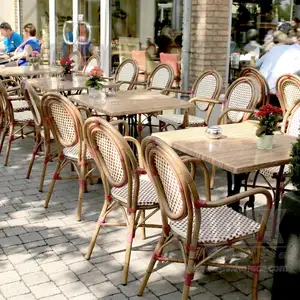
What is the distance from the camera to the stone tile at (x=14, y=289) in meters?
3.01

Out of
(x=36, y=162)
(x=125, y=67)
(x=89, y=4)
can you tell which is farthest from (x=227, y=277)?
(x=89, y=4)

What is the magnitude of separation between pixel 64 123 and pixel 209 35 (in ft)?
11.0

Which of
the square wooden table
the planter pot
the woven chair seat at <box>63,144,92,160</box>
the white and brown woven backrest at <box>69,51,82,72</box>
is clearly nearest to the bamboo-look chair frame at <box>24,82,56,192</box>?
the woven chair seat at <box>63,144,92,160</box>

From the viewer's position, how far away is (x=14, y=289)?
3057 mm

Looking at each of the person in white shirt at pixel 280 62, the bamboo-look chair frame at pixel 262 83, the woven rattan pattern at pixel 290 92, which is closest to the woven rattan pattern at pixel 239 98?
the woven rattan pattern at pixel 290 92

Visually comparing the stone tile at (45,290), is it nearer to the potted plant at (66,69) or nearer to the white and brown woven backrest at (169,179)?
the white and brown woven backrest at (169,179)

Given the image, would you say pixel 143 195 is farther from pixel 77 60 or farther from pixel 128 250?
pixel 77 60

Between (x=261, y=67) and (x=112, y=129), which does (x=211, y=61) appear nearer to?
(x=261, y=67)

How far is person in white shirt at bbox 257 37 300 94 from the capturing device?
6.85 meters

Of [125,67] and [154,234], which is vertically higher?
[125,67]

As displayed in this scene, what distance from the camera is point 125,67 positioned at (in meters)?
7.36

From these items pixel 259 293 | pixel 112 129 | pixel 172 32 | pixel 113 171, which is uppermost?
pixel 172 32

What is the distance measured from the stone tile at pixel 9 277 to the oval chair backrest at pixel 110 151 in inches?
32.4

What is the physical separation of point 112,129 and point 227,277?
3.87 feet
